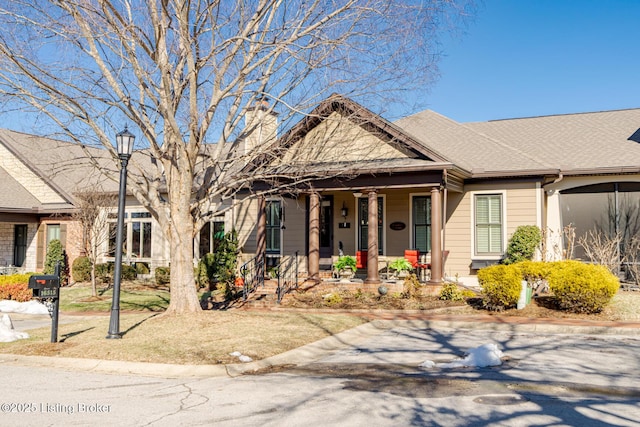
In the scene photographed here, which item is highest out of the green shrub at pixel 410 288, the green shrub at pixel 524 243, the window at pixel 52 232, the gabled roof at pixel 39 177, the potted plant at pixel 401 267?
the gabled roof at pixel 39 177

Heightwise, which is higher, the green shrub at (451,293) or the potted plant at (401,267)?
the potted plant at (401,267)

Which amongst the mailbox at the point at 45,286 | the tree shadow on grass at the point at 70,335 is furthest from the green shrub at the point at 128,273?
the mailbox at the point at 45,286

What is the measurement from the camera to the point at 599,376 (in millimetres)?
7746

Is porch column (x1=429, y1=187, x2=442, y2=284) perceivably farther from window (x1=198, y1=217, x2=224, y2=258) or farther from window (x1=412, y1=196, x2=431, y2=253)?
window (x1=198, y1=217, x2=224, y2=258)

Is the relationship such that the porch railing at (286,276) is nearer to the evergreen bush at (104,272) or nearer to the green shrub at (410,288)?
the green shrub at (410,288)

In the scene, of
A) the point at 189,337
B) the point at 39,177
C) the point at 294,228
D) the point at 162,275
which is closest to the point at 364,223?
the point at 294,228

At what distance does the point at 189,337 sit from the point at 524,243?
1039cm

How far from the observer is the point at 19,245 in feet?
87.0

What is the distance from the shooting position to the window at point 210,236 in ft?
75.3

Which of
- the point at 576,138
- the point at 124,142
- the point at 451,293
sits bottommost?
the point at 451,293

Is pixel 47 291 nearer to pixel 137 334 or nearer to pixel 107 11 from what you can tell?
pixel 137 334

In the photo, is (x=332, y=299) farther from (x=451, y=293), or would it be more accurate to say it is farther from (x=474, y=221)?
(x=474, y=221)

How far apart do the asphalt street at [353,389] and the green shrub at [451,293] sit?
4.56m

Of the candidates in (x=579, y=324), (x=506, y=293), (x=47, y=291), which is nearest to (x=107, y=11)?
(x=47, y=291)
